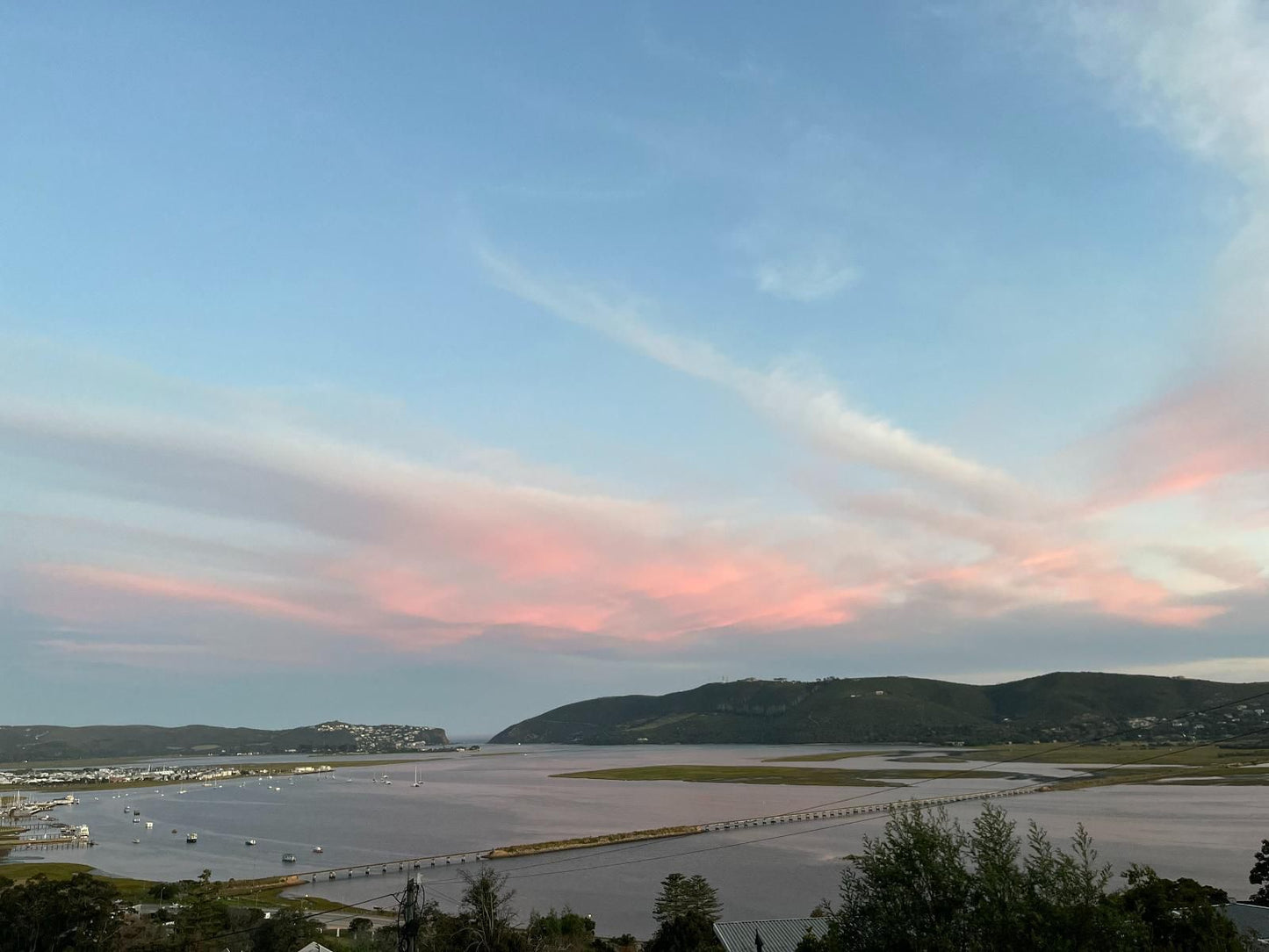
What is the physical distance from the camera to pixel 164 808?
11356cm

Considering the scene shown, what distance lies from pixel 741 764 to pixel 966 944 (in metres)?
155

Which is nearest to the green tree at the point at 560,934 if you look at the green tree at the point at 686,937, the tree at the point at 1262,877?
the green tree at the point at 686,937

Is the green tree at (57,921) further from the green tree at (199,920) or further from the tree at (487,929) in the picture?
the tree at (487,929)

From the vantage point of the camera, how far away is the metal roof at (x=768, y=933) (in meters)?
26.0

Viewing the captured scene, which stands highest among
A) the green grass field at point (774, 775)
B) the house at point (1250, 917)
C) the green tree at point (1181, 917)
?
the green tree at point (1181, 917)

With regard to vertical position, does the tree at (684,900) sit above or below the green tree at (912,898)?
below

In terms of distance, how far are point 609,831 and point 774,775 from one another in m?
64.5

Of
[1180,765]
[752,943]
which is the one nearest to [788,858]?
[752,943]

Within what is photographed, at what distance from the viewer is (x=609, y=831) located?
7462 centimetres

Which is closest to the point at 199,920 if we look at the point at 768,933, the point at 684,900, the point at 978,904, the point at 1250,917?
the point at 684,900

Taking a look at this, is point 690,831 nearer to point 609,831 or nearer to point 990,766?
point 609,831

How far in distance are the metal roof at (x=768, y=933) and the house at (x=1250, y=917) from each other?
11834mm

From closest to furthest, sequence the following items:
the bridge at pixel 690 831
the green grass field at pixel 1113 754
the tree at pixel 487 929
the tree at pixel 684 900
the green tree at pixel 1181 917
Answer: the green tree at pixel 1181 917 → the tree at pixel 487 929 → the tree at pixel 684 900 → the bridge at pixel 690 831 → the green grass field at pixel 1113 754

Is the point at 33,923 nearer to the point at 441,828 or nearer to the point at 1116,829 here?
the point at 441,828
